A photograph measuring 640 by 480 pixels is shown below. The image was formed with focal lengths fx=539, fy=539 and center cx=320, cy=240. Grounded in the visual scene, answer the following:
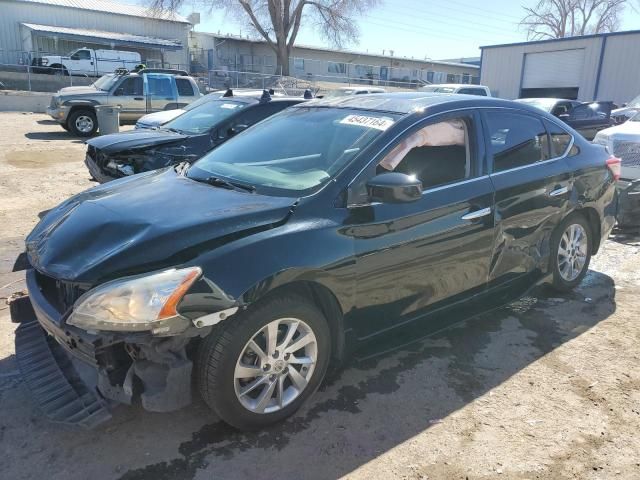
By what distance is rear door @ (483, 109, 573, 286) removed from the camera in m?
3.88

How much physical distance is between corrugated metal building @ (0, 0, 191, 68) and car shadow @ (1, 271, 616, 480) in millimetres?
37382

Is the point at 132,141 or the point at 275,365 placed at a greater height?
the point at 132,141

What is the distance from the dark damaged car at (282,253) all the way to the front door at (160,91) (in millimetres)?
13354

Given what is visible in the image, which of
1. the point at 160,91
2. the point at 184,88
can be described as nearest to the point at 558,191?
the point at 184,88

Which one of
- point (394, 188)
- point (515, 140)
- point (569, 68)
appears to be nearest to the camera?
point (394, 188)

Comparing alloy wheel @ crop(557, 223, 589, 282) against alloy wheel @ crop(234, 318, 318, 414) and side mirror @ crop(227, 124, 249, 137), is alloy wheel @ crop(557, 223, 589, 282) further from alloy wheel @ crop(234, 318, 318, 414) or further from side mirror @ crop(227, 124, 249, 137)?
side mirror @ crop(227, 124, 249, 137)

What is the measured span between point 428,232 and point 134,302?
1.81 m

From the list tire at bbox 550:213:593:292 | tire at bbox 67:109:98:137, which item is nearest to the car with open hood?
tire at bbox 550:213:593:292

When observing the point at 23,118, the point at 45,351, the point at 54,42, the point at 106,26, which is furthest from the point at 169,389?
the point at 106,26

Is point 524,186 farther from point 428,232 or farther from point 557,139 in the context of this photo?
point 428,232

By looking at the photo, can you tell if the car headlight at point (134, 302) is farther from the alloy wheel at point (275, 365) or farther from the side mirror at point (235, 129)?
the side mirror at point (235, 129)

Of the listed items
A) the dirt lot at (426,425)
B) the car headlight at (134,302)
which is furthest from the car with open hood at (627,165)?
the car headlight at (134,302)

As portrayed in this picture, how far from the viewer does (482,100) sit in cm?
397

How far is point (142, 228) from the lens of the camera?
2.77m
